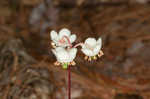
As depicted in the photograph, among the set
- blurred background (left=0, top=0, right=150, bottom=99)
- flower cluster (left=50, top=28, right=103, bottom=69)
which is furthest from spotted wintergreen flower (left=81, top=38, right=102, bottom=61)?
blurred background (left=0, top=0, right=150, bottom=99)

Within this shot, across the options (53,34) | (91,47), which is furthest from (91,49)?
(53,34)

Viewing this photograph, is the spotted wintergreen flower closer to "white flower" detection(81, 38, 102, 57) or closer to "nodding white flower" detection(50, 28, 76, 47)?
"white flower" detection(81, 38, 102, 57)

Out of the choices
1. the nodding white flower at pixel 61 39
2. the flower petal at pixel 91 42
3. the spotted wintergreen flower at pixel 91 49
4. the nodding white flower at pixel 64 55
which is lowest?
the nodding white flower at pixel 64 55

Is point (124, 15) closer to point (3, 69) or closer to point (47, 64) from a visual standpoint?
point (47, 64)

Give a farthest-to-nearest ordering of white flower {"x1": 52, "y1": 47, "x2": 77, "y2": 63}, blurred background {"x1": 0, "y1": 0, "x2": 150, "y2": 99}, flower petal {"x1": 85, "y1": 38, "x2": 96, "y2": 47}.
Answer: blurred background {"x1": 0, "y1": 0, "x2": 150, "y2": 99} → flower petal {"x1": 85, "y1": 38, "x2": 96, "y2": 47} → white flower {"x1": 52, "y1": 47, "x2": 77, "y2": 63}

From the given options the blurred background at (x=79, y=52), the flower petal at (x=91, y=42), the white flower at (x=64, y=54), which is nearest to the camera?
the white flower at (x=64, y=54)

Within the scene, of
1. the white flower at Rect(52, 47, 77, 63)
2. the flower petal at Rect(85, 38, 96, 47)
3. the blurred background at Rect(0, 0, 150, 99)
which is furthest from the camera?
the blurred background at Rect(0, 0, 150, 99)

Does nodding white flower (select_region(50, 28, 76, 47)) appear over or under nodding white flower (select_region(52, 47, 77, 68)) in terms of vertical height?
over

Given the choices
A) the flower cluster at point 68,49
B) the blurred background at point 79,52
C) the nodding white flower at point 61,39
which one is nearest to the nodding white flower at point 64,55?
the flower cluster at point 68,49

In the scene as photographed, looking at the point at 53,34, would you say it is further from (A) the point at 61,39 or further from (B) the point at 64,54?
(B) the point at 64,54

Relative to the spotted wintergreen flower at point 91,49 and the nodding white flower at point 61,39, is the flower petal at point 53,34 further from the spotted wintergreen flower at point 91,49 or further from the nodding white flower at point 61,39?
the spotted wintergreen flower at point 91,49
